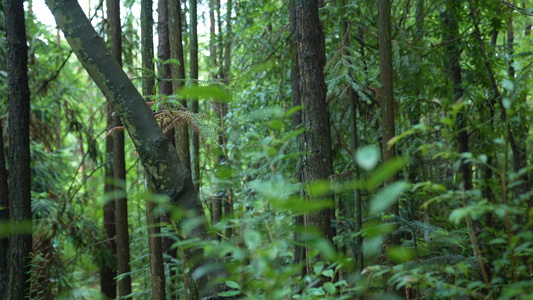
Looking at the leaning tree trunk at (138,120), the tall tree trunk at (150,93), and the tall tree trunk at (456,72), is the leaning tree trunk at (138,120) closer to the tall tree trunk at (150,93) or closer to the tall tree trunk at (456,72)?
the tall tree trunk at (150,93)

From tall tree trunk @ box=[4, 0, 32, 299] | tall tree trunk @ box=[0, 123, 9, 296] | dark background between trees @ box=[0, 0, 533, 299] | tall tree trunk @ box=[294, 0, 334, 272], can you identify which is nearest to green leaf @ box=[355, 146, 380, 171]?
dark background between trees @ box=[0, 0, 533, 299]

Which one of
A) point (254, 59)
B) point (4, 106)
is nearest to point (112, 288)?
point (4, 106)

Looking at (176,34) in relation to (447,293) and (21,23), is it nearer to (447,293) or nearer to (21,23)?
(21,23)

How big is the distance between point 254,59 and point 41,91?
14.3 ft

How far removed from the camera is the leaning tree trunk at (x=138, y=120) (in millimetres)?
2842

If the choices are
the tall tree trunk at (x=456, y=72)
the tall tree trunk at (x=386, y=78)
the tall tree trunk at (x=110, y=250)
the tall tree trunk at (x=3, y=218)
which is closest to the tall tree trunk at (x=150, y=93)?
the tall tree trunk at (x=386, y=78)

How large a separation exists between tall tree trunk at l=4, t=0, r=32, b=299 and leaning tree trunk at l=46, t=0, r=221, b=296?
15.1 ft

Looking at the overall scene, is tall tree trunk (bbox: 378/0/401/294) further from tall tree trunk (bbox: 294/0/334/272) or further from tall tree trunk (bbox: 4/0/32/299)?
tall tree trunk (bbox: 4/0/32/299)

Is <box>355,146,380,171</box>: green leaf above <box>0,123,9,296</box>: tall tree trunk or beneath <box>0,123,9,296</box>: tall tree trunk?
above

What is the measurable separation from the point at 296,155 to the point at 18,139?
21.0ft

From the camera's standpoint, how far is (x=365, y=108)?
26.8 feet

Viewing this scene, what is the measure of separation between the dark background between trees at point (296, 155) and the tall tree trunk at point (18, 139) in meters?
0.02

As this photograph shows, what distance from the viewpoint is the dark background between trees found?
7.20 ft

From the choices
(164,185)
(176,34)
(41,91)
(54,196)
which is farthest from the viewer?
(54,196)
